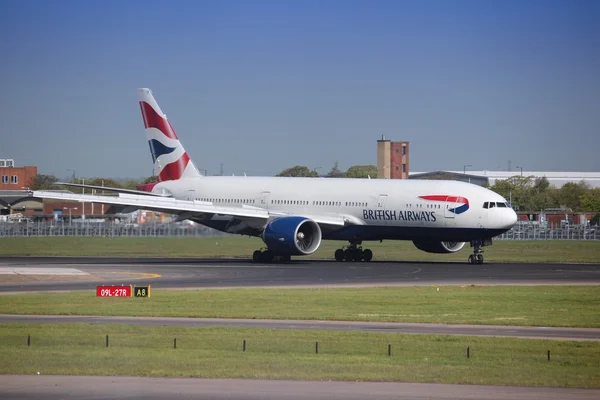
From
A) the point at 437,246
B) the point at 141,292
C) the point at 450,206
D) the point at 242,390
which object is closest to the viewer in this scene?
the point at 242,390

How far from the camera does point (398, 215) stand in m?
66.4

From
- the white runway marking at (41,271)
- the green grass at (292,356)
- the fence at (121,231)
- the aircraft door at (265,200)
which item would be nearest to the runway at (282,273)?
the white runway marking at (41,271)

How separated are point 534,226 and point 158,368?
104 m

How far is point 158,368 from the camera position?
84.7ft

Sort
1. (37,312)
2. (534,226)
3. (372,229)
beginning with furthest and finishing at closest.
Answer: (534,226)
(372,229)
(37,312)

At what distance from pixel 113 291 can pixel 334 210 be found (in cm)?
2789

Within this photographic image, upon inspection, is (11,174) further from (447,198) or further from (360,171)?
A: (360,171)

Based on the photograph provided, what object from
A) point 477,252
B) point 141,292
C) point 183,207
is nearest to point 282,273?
point 183,207

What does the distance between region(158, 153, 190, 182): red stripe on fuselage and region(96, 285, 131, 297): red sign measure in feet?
112

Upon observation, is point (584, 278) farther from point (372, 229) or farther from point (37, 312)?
point (37, 312)

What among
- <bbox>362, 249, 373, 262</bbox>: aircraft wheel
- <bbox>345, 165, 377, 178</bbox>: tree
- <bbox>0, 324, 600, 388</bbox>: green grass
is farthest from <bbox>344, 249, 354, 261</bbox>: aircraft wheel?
<bbox>345, 165, 377, 178</bbox>: tree

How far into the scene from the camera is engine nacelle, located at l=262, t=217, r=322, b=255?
211 ft

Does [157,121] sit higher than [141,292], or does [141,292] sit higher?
[157,121]

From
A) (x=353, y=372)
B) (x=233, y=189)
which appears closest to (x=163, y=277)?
(x=233, y=189)
